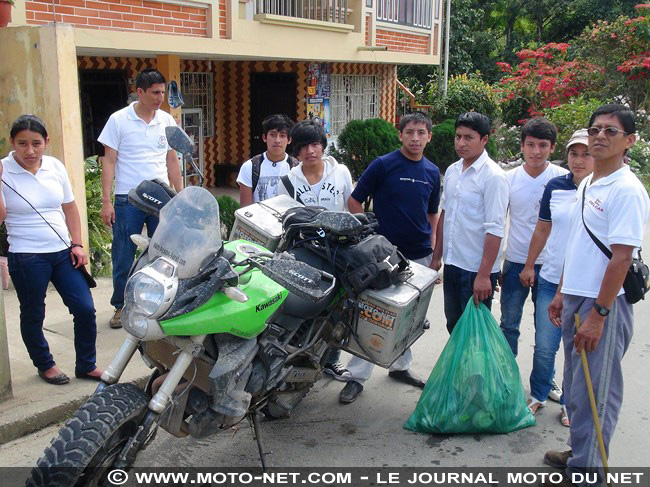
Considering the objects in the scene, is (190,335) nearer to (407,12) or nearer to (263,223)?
(263,223)

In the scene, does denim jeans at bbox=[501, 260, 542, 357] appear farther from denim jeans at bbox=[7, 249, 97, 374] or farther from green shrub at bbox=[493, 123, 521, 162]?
green shrub at bbox=[493, 123, 521, 162]

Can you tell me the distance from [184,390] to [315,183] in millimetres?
1956

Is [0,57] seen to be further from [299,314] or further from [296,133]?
[299,314]

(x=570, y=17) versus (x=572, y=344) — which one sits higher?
(x=570, y=17)

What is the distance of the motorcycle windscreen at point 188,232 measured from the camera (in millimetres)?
2834

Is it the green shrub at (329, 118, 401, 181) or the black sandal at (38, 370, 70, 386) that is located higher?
the green shrub at (329, 118, 401, 181)

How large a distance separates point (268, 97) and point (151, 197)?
11.0 meters

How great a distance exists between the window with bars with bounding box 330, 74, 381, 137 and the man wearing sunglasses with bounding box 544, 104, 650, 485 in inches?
480

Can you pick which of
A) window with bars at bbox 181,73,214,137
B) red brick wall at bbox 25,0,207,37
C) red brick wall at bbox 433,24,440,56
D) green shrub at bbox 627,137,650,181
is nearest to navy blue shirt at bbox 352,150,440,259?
red brick wall at bbox 25,0,207,37

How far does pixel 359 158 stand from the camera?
1073 centimetres

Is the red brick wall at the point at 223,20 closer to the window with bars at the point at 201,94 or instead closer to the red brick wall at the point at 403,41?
the window with bars at the point at 201,94

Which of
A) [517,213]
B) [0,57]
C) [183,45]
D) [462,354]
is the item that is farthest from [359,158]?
[462,354]

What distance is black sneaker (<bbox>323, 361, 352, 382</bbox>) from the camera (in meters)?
4.71

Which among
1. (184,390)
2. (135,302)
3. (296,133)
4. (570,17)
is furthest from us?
(570,17)
